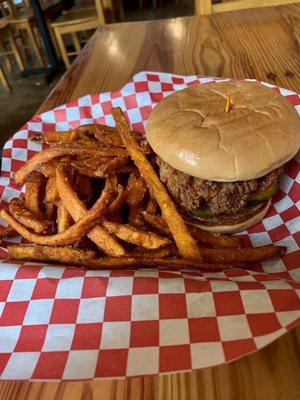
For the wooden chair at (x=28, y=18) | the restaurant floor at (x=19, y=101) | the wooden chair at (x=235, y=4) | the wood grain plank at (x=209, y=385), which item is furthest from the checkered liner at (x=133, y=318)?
the wooden chair at (x=28, y=18)

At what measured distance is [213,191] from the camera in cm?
162

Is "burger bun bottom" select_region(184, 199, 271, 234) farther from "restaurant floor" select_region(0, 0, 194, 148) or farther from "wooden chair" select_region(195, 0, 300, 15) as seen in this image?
"restaurant floor" select_region(0, 0, 194, 148)

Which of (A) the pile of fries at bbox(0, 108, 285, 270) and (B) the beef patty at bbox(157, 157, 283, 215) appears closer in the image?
(A) the pile of fries at bbox(0, 108, 285, 270)

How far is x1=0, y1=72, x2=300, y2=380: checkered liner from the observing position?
1040 millimetres

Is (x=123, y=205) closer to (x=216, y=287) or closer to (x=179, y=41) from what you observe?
(x=216, y=287)

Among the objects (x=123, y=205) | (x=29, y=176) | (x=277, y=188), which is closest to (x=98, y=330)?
(x=123, y=205)

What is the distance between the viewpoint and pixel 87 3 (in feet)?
22.7

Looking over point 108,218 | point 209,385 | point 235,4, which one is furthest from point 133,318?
point 235,4

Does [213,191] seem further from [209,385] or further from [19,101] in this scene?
[19,101]

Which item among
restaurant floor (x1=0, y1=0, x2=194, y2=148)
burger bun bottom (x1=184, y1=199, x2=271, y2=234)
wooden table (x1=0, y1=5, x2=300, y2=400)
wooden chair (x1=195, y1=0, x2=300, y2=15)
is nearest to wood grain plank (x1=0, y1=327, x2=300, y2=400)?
wooden table (x1=0, y1=5, x2=300, y2=400)

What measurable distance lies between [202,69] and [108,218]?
1.71 metres

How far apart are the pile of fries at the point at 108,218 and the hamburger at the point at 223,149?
132 mm

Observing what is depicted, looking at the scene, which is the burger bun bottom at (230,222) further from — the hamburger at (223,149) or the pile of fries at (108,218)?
the pile of fries at (108,218)

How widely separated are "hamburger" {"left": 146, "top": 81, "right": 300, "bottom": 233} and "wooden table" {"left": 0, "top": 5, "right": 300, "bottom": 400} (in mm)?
686
